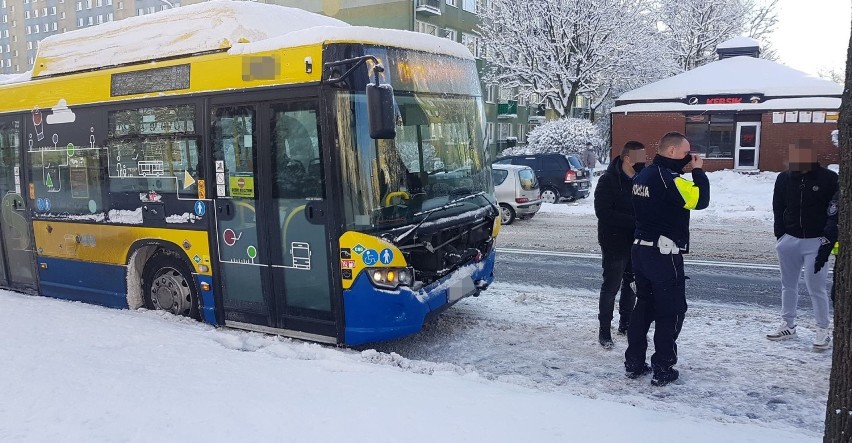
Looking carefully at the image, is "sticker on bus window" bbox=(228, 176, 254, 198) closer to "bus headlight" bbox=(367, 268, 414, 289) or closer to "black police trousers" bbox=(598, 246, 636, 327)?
"bus headlight" bbox=(367, 268, 414, 289)

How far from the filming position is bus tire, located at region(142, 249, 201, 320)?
6555 mm

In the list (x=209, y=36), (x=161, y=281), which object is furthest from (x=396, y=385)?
(x=209, y=36)

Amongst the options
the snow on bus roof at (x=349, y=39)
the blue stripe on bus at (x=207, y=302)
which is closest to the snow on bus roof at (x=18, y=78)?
the snow on bus roof at (x=349, y=39)

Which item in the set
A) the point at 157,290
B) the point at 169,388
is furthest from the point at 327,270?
the point at 157,290

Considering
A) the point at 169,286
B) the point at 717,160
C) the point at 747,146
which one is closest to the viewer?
the point at 169,286

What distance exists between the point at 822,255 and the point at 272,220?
16.4 ft

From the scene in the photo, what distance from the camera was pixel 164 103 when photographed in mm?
6367

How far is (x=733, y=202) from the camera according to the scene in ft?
62.1

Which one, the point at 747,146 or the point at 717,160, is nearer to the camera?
the point at 747,146

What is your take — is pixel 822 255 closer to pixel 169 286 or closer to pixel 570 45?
pixel 169 286

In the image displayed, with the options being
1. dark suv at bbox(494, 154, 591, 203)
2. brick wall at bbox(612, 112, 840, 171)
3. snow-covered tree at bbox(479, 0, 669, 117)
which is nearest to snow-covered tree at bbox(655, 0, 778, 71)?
snow-covered tree at bbox(479, 0, 669, 117)

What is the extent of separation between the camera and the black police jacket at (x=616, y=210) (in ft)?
19.1

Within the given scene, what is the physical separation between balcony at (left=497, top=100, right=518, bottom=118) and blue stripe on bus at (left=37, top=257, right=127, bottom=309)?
39495mm

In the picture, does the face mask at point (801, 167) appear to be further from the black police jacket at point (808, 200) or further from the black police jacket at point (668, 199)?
the black police jacket at point (668, 199)
